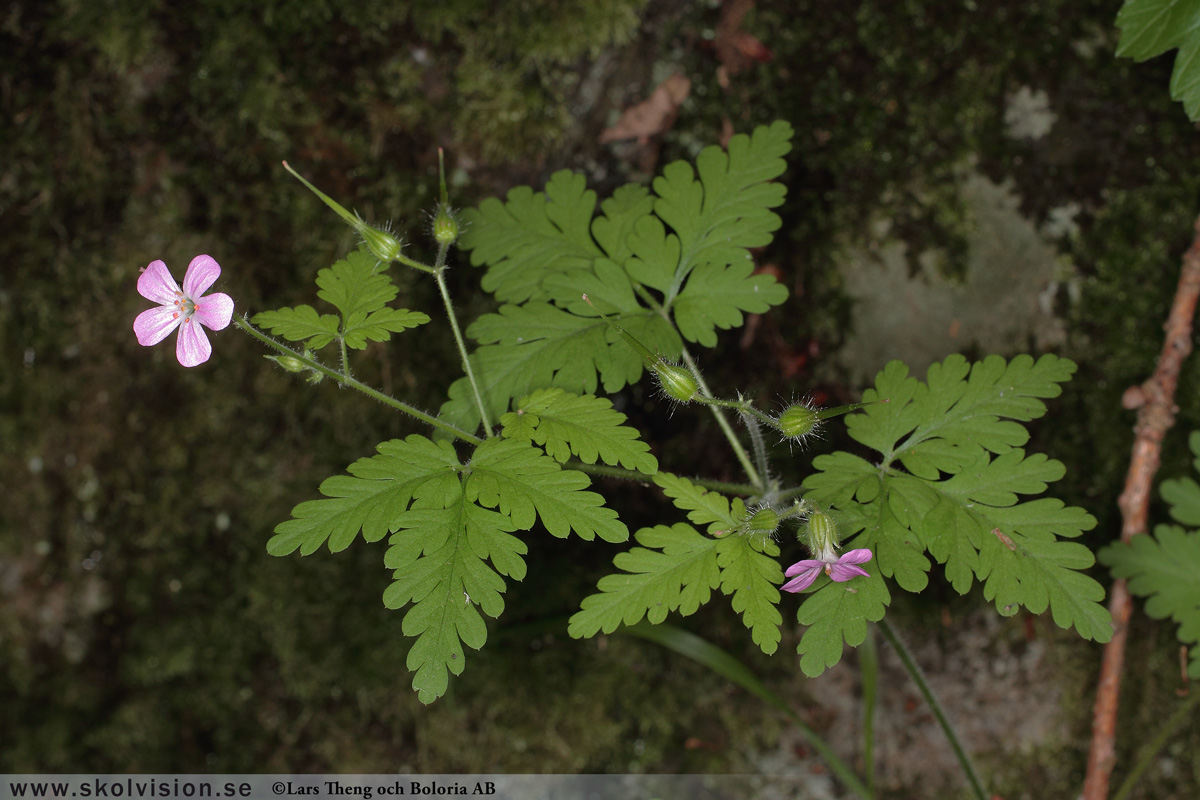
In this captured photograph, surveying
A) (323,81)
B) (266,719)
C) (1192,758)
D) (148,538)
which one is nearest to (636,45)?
(323,81)

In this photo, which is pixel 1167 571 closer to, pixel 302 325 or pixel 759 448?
pixel 759 448

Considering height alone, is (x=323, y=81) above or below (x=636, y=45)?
below

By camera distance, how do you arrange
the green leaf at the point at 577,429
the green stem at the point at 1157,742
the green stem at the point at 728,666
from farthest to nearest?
1. the green stem at the point at 728,666
2. the green stem at the point at 1157,742
3. the green leaf at the point at 577,429

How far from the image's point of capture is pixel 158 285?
1870 millimetres

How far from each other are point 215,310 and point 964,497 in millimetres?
1915

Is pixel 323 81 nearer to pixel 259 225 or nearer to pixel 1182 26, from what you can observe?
pixel 259 225

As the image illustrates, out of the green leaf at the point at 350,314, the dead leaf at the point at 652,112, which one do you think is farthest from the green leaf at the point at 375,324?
the dead leaf at the point at 652,112

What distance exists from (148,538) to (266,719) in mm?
947

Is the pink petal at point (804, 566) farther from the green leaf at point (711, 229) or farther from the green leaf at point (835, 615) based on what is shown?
the green leaf at point (711, 229)

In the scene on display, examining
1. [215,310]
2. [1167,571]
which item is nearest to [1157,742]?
[1167,571]

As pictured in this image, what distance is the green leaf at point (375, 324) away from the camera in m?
1.93

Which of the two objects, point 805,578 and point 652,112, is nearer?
point 805,578

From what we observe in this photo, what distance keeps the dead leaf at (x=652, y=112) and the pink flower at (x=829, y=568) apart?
1.81 metres

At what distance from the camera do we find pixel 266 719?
332 cm
